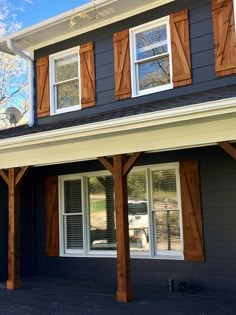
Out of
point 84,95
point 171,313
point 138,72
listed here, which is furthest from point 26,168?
point 171,313

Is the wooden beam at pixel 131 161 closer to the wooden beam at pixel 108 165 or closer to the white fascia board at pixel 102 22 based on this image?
the wooden beam at pixel 108 165

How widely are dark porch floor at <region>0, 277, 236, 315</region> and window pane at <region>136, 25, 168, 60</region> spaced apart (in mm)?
4051

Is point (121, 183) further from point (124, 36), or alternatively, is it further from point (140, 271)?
point (124, 36)

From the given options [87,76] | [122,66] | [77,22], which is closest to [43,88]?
[87,76]

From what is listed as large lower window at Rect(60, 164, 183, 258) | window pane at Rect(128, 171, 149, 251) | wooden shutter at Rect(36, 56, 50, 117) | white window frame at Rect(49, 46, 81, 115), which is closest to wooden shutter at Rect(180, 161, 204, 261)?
large lower window at Rect(60, 164, 183, 258)

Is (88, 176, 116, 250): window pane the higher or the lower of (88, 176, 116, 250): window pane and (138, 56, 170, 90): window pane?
the lower

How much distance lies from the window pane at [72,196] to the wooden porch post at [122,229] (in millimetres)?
2448

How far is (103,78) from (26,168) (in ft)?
7.47

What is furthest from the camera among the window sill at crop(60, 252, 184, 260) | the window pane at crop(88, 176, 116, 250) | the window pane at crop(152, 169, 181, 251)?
the window pane at crop(88, 176, 116, 250)

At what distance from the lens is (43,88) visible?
29.9 ft

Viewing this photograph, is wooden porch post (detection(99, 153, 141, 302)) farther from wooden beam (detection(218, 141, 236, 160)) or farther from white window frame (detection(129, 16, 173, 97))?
white window frame (detection(129, 16, 173, 97))

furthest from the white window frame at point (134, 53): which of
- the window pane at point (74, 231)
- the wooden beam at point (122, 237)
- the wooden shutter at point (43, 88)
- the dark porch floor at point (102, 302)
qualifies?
the dark porch floor at point (102, 302)

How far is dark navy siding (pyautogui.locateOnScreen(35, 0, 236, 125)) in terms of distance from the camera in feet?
23.0

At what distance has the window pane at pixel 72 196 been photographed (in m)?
8.75
